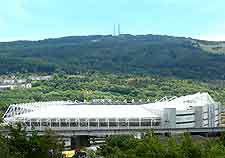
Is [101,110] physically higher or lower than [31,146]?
lower

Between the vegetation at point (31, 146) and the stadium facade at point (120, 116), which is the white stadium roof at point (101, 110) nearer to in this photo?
the stadium facade at point (120, 116)

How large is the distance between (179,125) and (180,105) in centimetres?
777

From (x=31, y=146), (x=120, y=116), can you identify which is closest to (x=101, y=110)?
(x=120, y=116)

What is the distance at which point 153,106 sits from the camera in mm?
123188

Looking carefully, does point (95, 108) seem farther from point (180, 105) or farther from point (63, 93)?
point (63, 93)

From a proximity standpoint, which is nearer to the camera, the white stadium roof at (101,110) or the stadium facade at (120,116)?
the stadium facade at (120,116)

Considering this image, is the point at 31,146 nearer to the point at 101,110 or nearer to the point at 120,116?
the point at 120,116

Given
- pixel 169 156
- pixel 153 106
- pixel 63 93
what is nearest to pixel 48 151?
pixel 169 156

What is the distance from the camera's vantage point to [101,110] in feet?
401

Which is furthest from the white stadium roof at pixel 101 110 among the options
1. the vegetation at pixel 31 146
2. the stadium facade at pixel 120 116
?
the vegetation at pixel 31 146

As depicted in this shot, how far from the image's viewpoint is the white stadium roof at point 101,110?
4577 inches

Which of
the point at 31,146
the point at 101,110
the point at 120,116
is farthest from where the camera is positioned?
the point at 101,110

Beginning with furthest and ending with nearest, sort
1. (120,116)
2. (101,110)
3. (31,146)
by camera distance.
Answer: (101,110) < (120,116) < (31,146)

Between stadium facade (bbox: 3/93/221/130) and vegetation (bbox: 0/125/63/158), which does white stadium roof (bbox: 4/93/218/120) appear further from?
vegetation (bbox: 0/125/63/158)
